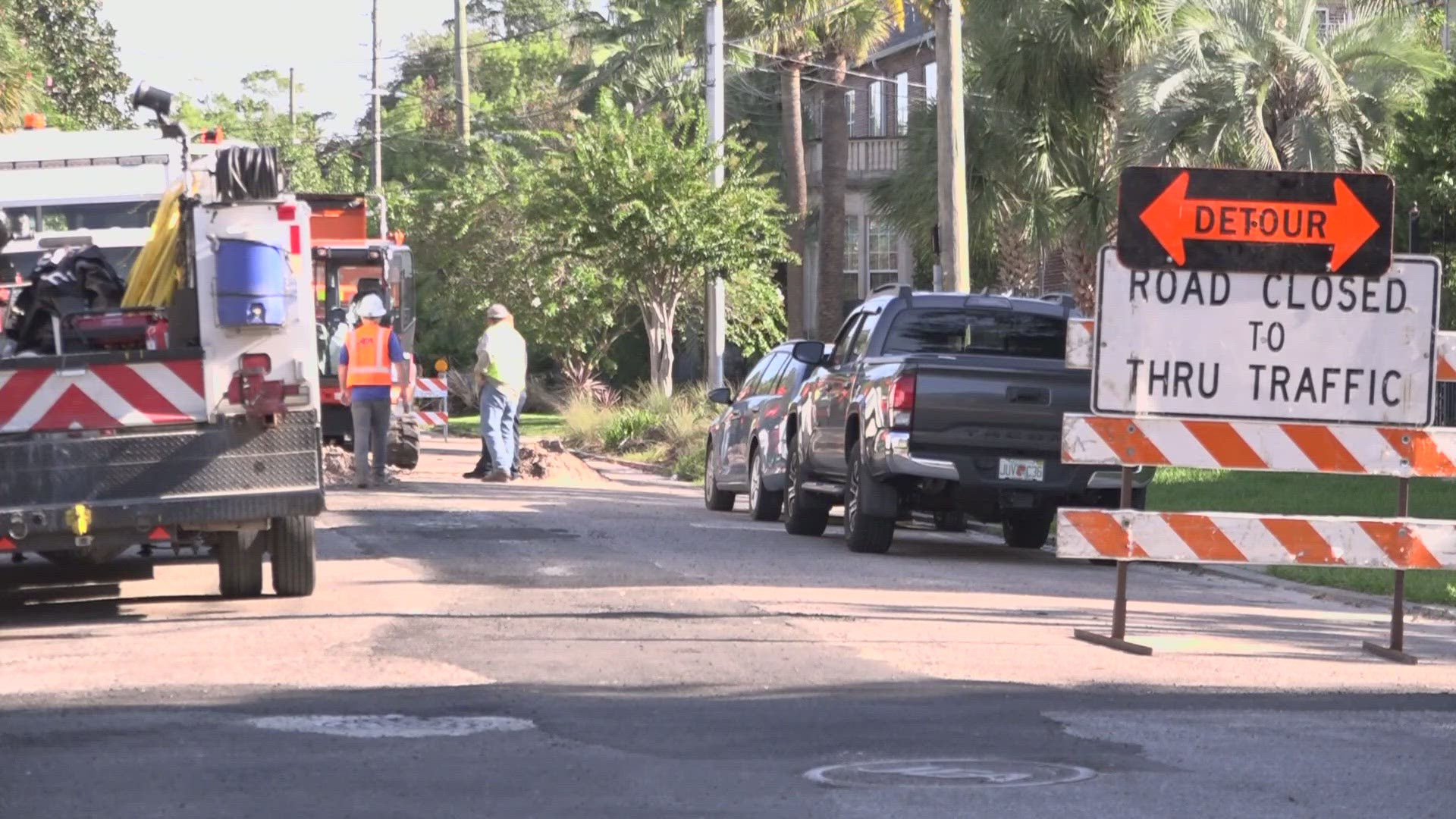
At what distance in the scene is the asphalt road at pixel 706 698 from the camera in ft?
21.8

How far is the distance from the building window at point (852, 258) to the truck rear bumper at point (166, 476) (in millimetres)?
39037

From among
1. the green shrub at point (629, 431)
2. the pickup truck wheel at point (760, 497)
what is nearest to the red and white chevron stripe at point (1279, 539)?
the pickup truck wheel at point (760, 497)

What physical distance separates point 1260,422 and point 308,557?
496 cm

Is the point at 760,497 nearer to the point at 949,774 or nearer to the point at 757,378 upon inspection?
the point at 757,378

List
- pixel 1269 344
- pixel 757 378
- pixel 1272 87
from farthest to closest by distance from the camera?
pixel 1272 87, pixel 757 378, pixel 1269 344

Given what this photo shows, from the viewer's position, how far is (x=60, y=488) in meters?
10.5

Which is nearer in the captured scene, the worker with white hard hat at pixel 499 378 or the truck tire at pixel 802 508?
the truck tire at pixel 802 508

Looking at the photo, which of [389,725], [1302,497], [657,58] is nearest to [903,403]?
[1302,497]

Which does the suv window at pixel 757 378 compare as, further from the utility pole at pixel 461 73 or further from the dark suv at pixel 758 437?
the utility pole at pixel 461 73

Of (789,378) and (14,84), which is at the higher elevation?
(14,84)

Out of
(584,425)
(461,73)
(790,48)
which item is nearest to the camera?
(584,425)

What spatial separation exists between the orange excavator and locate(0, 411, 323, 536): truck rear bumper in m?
14.7

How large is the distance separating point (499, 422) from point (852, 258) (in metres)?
27.9

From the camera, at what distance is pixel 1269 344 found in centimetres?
1074
